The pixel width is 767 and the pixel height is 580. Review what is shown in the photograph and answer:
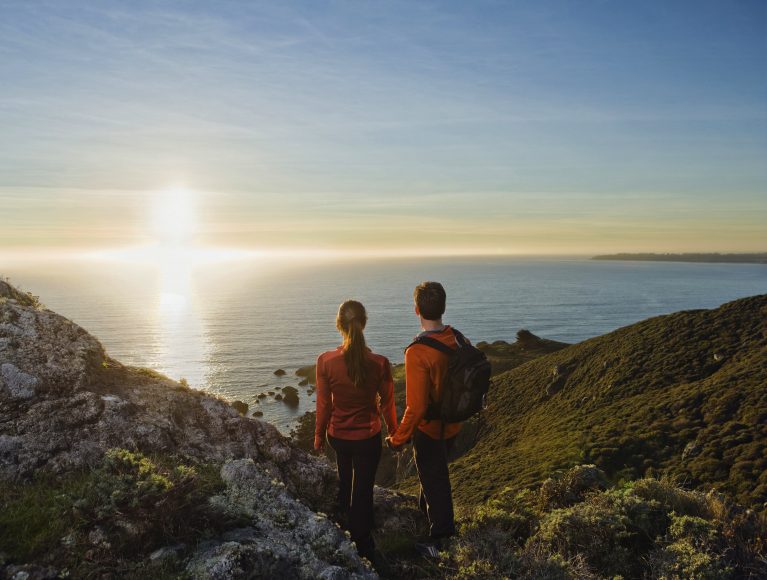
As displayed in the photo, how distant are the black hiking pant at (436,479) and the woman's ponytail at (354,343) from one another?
1.30 meters

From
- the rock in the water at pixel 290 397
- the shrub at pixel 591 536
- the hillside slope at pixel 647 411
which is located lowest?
the rock in the water at pixel 290 397

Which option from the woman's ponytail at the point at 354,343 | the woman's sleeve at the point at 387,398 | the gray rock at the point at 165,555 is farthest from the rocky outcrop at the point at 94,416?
the woman's ponytail at the point at 354,343

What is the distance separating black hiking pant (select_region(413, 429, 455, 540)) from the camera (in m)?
6.65

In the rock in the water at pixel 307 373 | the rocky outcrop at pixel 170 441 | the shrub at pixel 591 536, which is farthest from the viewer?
the rock in the water at pixel 307 373

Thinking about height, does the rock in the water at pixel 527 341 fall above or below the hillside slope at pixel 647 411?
below

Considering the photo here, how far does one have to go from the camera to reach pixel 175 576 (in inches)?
170

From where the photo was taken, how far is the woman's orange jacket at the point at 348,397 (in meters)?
6.21

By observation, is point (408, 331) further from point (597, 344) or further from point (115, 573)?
point (115, 573)

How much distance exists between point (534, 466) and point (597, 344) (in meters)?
26.6

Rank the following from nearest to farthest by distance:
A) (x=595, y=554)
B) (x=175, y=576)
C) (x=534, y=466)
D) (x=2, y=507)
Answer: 1. (x=175, y=576)
2. (x=2, y=507)
3. (x=595, y=554)
4. (x=534, y=466)

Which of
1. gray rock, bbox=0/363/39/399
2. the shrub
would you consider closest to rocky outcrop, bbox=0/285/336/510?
gray rock, bbox=0/363/39/399

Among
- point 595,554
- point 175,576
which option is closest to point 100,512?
point 175,576

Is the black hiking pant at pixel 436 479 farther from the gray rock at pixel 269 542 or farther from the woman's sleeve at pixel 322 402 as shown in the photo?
the gray rock at pixel 269 542

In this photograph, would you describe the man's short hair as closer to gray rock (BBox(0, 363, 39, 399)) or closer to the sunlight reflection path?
gray rock (BBox(0, 363, 39, 399))
